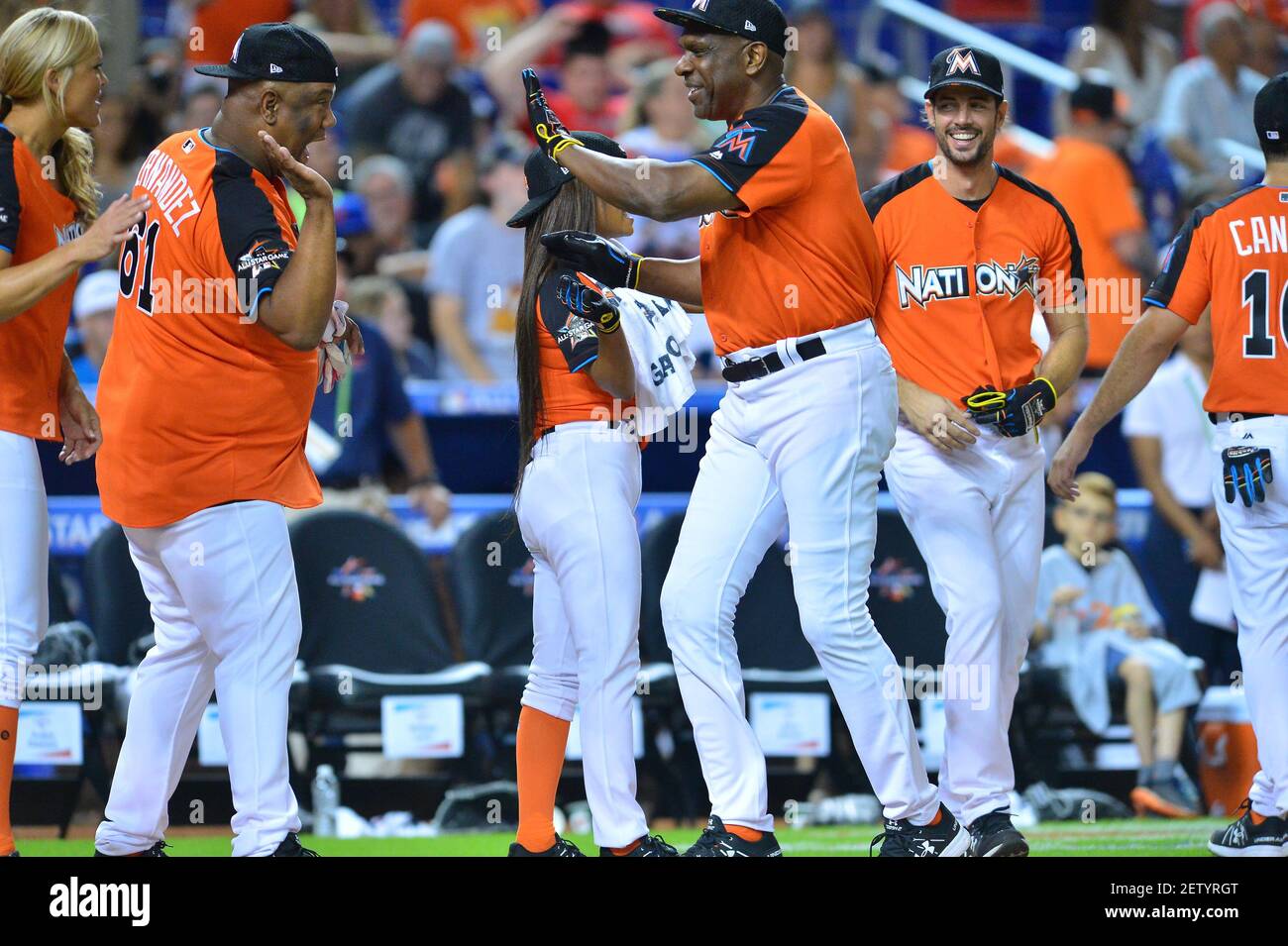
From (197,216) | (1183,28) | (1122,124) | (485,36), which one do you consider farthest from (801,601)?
(1183,28)

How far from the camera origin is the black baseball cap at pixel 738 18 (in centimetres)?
458

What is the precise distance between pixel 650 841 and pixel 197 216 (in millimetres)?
2075

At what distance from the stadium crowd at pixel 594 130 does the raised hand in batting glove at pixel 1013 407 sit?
262 centimetres

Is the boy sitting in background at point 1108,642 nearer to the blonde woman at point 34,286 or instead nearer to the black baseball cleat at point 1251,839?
the black baseball cleat at point 1251,839

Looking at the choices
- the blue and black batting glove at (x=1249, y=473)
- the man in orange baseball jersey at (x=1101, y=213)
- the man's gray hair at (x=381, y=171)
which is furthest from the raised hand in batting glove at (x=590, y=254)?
the man in orange baseball jersey at (x=1101, y=213)

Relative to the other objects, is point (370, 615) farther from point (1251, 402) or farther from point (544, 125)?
point (1251, 402)

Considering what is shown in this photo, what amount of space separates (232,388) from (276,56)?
2.80 ft

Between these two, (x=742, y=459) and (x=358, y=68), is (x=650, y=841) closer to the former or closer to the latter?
(x=742, y=459)

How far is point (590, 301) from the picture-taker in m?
4.61

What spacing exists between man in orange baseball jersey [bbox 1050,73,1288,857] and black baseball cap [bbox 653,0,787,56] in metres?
1.56

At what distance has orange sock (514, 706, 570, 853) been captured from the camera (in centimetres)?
496

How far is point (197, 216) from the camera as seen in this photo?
173 inches

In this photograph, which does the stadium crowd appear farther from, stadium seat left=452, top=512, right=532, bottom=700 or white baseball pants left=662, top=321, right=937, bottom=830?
white baseball pants left=662, top=321, right=937, bottom=830
